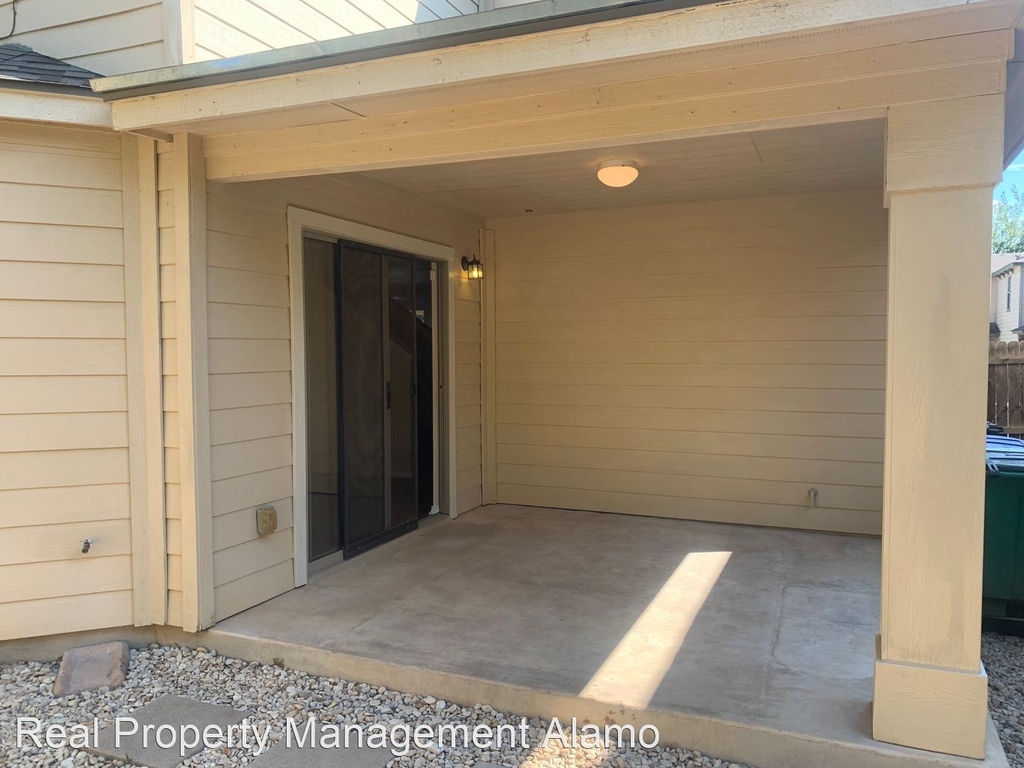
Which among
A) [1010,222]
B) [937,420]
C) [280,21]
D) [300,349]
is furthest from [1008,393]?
[1010,222]

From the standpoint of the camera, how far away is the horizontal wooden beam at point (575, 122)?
2.26 metres

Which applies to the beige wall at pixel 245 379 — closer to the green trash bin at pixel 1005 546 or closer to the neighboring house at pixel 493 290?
the neighboring house at pixel 493 290

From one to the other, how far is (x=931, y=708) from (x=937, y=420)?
3.07ft

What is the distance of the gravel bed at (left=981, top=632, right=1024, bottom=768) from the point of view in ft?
8.51

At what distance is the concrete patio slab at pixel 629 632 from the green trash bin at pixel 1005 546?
55 cm

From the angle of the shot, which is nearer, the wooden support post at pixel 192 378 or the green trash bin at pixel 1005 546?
the wooden support post at pixel 192 378

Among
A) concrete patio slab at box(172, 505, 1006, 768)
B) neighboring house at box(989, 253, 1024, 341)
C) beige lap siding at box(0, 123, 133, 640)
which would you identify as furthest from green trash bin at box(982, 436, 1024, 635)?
neighboring house at box(989, 253, 1024, 341)

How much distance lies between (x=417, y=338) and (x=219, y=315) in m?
2.00

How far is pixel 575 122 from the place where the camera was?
2656mm

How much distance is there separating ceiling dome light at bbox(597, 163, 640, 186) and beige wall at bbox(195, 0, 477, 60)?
1806mm

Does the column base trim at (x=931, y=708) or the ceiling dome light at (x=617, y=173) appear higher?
the ceiling dome light at (x=617, y=173)

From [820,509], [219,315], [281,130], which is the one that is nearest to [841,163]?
[820,509]

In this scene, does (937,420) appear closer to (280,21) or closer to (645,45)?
(645,45)

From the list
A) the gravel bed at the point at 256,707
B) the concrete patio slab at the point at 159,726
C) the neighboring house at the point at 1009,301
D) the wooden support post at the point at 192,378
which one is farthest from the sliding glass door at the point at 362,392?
the neighboring house at the point at 1009,301
